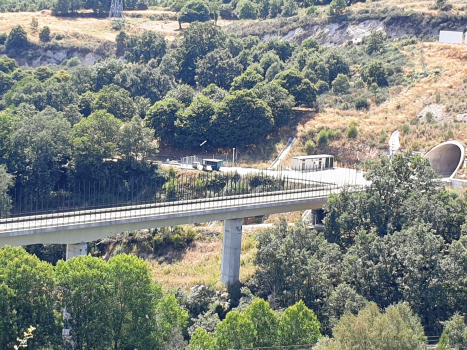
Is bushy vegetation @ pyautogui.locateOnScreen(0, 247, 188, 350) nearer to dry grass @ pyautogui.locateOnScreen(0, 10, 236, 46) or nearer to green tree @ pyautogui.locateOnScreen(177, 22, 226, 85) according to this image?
green tree @ pyautogui.locateOnScreen(177, 22, 226, 85)

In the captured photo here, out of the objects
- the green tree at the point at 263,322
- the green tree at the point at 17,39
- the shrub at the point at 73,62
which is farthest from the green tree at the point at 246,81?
the green tree at the point at 263,322

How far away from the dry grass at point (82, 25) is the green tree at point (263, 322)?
86103 millimetres

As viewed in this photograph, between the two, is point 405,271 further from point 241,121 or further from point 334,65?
point 334,65

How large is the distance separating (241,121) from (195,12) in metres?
54.3

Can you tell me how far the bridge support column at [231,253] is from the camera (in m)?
59.1

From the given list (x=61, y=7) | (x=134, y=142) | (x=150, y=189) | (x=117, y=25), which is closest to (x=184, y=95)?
(x=134, y=142)

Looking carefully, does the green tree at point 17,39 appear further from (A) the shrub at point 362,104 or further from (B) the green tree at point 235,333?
(B) the green tree at point 235,333

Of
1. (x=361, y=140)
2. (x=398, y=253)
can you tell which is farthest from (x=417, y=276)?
(x=361, y=140)

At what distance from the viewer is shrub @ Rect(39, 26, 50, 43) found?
4961 inches

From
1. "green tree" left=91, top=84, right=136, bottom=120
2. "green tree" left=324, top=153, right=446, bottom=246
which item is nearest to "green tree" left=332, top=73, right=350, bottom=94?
"green tree" left=91, top=84, right=136, bottom=120

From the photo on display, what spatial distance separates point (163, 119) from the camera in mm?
85562

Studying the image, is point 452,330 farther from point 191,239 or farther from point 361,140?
point 361,140

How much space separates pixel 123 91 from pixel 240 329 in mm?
54013

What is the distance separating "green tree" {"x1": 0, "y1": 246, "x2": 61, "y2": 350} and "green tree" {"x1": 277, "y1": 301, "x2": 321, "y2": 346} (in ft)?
41.4
